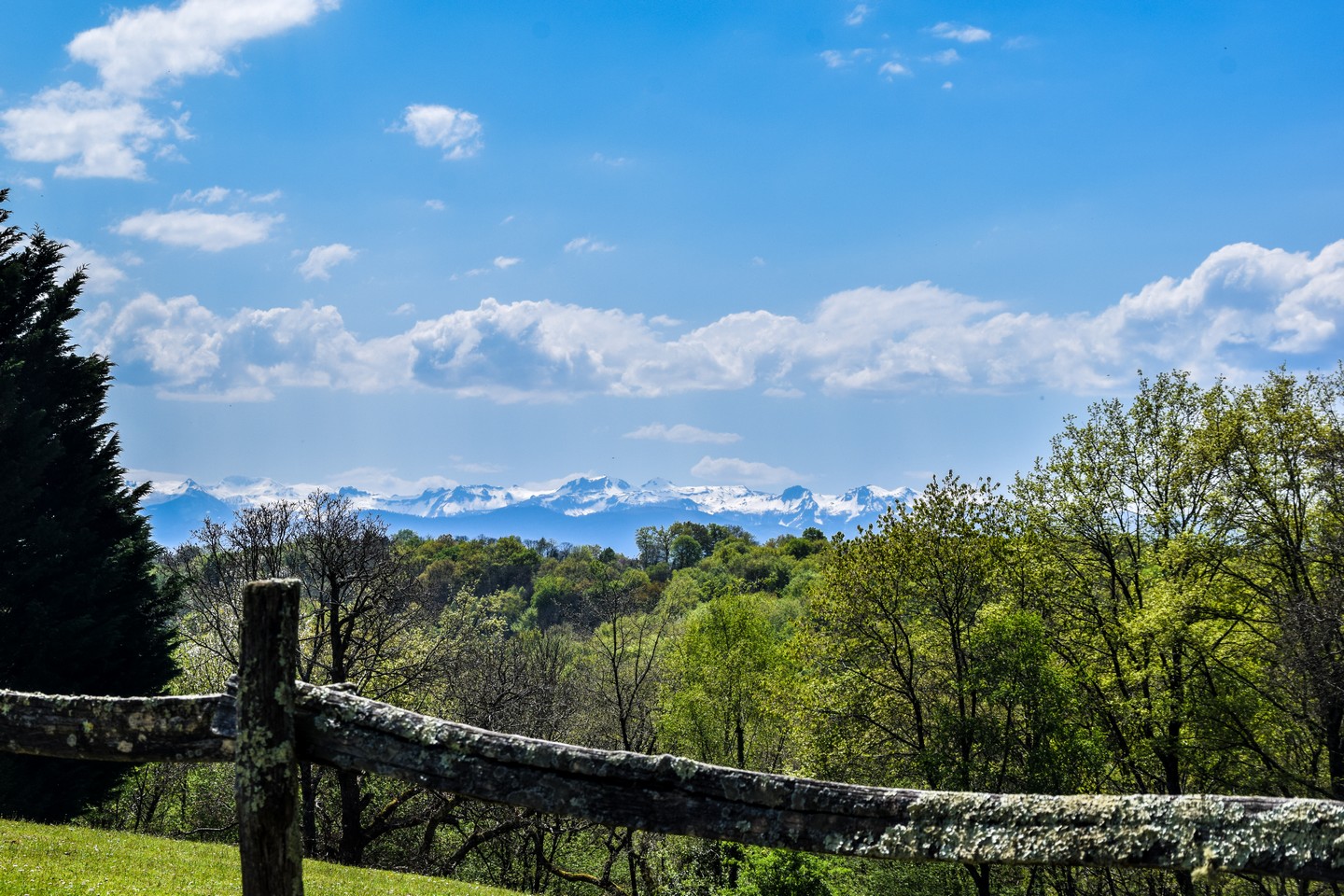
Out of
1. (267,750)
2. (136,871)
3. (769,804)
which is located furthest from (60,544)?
(769,804)

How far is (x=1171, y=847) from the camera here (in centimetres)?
346

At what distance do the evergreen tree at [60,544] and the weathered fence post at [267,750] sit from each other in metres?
21.5

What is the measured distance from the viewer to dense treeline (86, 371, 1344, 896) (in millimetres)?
23016

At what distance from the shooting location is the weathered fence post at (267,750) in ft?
13.5

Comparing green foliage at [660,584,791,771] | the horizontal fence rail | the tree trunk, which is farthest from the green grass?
green foliage at [660,584,791,771]

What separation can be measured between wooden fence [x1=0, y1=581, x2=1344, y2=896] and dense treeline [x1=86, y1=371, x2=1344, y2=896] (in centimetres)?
1760

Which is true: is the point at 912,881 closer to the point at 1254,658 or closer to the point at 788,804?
the point at 1254,658

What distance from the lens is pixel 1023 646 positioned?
22.9 metres

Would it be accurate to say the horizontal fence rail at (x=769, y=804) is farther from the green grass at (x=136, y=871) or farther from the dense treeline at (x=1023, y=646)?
the dense treeline at (x=1023, y=646)

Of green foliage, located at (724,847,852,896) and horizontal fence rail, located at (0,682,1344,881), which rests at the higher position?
horizontal fence rail, located at (0,682,1344,881)

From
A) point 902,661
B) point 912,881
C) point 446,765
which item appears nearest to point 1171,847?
point 446,765

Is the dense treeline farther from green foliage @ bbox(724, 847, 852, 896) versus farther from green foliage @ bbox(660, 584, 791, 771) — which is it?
green foliage @ bbox(660, 584, 791, 771)

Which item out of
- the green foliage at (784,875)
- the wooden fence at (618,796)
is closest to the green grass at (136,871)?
the wooden fence at (618,796)

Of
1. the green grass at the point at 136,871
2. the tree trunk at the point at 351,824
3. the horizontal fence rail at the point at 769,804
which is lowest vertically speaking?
the tree trunk at the point at 351,824
